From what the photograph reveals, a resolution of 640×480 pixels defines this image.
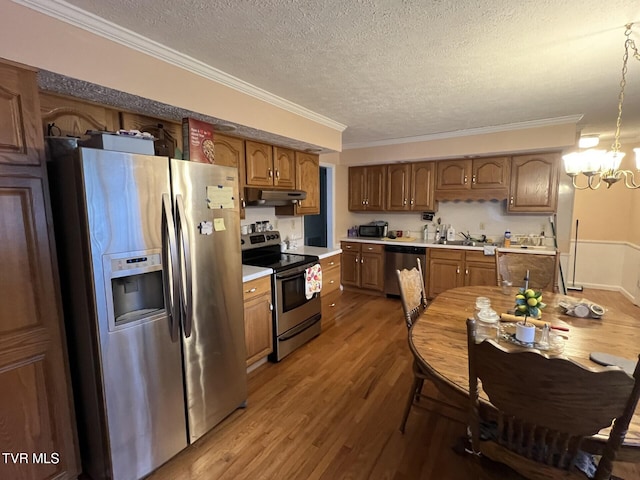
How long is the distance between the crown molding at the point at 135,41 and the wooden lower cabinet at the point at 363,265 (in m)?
2.76

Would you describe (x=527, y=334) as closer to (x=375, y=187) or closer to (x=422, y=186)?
(x=422, y=186)

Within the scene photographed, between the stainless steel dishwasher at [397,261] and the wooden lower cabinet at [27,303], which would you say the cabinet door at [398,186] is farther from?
the wooden lower cabinet at [27,303]

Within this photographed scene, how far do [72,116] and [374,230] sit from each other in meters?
4.00

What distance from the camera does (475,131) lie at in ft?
12.6

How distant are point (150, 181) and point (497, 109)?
321cm

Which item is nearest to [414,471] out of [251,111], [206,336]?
[206,336]

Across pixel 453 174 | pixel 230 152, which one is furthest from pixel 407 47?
pixel 453 174

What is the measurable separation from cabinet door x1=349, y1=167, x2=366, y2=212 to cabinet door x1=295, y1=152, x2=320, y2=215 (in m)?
1.37

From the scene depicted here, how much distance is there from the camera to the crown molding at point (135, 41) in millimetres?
1403

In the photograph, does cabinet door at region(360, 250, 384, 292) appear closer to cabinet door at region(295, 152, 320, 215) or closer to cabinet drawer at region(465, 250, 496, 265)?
cabinet drawer at region(465, 250, 496, 265)

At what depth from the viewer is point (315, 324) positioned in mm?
3336

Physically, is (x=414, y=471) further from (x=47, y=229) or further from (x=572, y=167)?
(x=47, y=229)

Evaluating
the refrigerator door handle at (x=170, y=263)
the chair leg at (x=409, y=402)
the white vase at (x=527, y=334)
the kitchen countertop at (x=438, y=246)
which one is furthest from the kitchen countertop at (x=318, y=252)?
the white vase at (x=527, y=334)

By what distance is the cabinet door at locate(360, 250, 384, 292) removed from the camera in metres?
4.74
